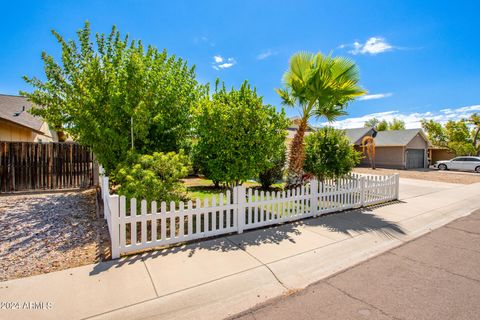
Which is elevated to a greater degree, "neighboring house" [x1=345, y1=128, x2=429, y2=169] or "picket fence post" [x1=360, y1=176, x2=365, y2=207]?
"neighboring house" [x1=345, y1=128, x2=429, y2=169]

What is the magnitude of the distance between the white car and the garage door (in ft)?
7.66

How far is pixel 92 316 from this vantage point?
2.56 m

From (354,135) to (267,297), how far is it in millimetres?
30289

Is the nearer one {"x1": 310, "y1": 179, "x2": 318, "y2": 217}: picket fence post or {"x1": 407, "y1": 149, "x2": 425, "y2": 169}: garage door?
{"x1": 310, "y1": 179, "x2": 318, "y2": 217}: picket fence post

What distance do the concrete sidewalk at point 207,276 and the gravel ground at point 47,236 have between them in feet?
1.36

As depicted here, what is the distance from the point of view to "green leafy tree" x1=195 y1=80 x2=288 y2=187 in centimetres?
593

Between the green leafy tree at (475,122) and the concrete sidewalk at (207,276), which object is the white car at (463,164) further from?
the concrete sidewalk at (207,276)

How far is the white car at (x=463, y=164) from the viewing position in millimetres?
22153

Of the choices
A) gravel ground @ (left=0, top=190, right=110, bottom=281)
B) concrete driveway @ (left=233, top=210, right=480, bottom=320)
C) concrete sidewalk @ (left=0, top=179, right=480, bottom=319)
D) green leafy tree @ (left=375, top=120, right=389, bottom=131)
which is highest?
green leafy tree @ (left=375, top=120, right=389, bottom=131)

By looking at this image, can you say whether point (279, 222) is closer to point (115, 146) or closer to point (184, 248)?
point (184, 248)

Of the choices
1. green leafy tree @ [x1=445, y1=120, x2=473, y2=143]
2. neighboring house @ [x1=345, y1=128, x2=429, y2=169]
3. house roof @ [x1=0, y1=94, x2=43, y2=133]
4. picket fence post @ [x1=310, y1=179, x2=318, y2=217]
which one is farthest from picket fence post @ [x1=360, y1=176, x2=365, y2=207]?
green leafy tree @ [x1=445, y1=120, x2=473, y2=143]

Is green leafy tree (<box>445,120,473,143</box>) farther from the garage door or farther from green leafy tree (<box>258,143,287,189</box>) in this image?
green leafy tree (<box>258,143,287,189</box>)

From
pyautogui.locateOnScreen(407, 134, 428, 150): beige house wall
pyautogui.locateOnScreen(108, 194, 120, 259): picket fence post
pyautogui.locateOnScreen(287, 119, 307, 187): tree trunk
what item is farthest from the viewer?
pyautogui.locateOnScreen(407, 134, 428, 150): beige house wall

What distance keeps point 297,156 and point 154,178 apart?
4.91 meters
